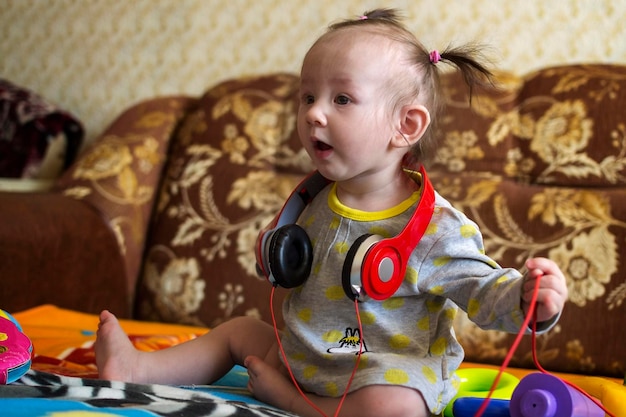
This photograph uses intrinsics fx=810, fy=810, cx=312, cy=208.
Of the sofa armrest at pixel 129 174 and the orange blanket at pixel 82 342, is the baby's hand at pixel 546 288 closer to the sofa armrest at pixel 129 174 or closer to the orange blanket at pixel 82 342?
the orange blanket at pixel 82 342

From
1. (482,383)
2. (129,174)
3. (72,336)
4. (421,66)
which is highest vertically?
(421,66)

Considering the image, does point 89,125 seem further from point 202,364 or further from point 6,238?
point 202,364

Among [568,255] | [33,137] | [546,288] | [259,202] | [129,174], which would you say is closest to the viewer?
[546,288]

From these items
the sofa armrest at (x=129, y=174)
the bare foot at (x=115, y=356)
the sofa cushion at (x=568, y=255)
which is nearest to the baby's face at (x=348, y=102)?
the bare foot at (x=115, y=356)

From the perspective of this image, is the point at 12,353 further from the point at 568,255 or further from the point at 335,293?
the point at 568,255

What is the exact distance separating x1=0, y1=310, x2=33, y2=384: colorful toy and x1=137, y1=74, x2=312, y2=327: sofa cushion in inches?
29.5

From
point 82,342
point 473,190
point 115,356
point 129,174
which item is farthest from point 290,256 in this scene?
point 129,174

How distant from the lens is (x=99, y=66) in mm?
2480

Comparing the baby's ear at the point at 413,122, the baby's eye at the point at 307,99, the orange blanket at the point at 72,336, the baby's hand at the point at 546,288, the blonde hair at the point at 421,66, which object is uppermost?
the blonde hair at the point at 421,66

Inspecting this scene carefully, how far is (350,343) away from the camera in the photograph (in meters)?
1.08

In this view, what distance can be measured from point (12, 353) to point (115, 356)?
0.14m

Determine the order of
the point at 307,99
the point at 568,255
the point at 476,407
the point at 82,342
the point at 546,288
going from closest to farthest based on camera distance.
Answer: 1. the point at 546,288
2. the point at 476,407
3. the point at 307,99
4. the point at 82,342
5. the point at 568,255

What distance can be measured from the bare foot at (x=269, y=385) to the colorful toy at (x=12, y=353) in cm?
29

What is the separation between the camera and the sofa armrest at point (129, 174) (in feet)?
6.45
